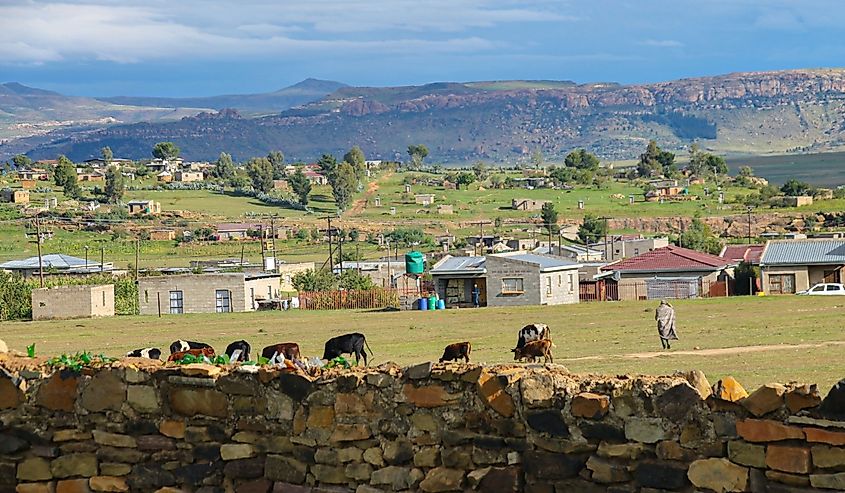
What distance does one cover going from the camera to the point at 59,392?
10758 mm

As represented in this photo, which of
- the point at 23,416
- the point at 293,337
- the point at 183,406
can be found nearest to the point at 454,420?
the point at 183,406

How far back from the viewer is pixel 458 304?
6906cm

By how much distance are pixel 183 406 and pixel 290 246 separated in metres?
137

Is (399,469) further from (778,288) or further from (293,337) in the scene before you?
(778,288)

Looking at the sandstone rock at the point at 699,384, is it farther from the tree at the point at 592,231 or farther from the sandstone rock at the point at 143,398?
the tree at the point at 592,231

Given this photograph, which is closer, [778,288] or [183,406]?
[183,406]

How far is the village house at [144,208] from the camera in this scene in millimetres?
176875

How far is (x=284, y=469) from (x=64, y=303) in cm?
6104

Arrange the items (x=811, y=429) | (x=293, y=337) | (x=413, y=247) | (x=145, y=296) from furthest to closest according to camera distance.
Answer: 1. (x=413, y=247)
2. (x=145, y=296)
3. (x=293, y=337)
4. (x=811, y=429)

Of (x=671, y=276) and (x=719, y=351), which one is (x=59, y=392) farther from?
(x=671, y=276)

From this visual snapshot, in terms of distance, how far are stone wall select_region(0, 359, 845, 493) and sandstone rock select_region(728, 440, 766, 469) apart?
1cm

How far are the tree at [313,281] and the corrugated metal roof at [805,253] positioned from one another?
27.0 metres

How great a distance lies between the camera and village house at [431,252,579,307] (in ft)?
220

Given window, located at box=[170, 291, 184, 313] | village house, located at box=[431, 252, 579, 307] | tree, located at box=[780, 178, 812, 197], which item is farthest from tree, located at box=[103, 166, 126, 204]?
village house, located at box=[431, 252, 579, 307]
